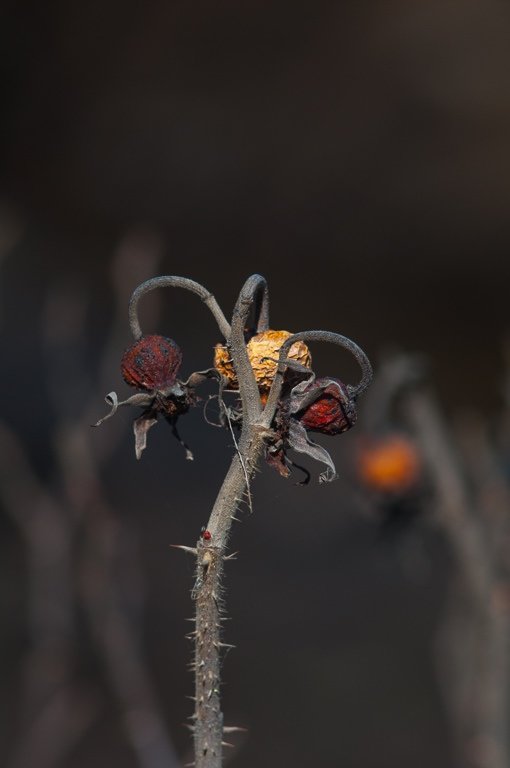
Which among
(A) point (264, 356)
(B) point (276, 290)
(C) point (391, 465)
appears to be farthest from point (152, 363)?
(B) point (276, 290)

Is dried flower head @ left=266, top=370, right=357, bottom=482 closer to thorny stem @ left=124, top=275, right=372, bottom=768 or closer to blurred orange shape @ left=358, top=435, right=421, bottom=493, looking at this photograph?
thorny stem @ left=124, top=275, right=372, bottom=768

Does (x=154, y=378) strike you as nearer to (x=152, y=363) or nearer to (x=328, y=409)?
(x=152, y=363)

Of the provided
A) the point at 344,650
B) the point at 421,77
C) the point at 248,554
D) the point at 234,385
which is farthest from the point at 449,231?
the point at 234,385

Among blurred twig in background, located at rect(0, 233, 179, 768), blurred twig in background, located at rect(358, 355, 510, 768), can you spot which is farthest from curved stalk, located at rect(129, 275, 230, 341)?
blurred twig in background, located at rect(0, 233, 179, 768)

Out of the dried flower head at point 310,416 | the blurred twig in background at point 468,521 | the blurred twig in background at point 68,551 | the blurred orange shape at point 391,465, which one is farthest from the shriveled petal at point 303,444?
the blurred twig in background at point 68,551

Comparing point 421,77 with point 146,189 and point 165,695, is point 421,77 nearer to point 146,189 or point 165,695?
point 146,189

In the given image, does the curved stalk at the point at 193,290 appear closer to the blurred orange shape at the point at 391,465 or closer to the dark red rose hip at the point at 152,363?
the dark red rose hip at the point at 152,363
